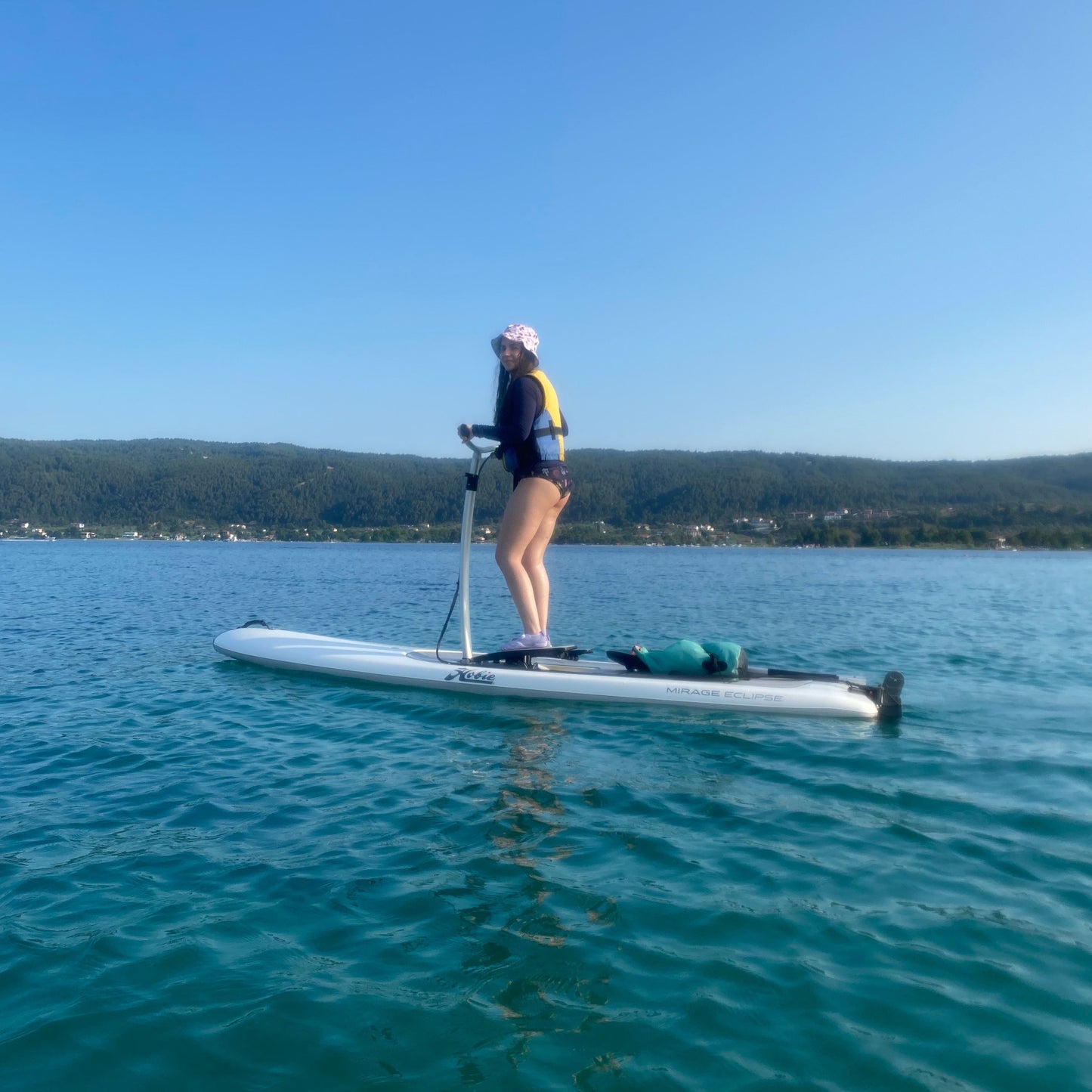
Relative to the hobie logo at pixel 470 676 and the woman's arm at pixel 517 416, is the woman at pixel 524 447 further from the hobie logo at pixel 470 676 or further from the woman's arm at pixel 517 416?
the hobie logo at pixel 470 676

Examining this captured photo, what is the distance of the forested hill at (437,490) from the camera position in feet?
384

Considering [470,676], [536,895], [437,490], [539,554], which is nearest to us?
[536,895]

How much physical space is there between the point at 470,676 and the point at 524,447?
8.12 feet

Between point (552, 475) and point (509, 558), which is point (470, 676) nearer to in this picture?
point (509, 558)

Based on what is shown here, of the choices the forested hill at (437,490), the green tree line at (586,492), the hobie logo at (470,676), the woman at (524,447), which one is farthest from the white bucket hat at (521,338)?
the forested hill at (437,490)

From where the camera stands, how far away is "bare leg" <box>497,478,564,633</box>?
337 inches

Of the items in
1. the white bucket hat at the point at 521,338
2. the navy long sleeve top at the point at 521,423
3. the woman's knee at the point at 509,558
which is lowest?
the woman's knee at the point at 509,558

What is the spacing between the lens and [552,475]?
8.59 meters

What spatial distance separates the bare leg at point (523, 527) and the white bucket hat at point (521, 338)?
1292mm

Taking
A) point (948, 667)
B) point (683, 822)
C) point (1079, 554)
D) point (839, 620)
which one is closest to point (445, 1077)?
point (683, 822)

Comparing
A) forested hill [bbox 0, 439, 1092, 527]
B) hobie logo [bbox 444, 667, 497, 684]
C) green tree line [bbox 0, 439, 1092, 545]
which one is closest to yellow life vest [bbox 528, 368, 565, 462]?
hobie logo [bbox 444, 667, 497, 684]

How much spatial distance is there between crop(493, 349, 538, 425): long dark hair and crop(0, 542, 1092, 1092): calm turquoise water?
3008 millimetres

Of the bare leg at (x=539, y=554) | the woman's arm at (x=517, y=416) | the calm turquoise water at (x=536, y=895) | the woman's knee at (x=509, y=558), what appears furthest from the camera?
the bare leg at (x=539, y=554)

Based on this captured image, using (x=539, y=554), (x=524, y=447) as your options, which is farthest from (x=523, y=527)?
(x=524, y=447)
